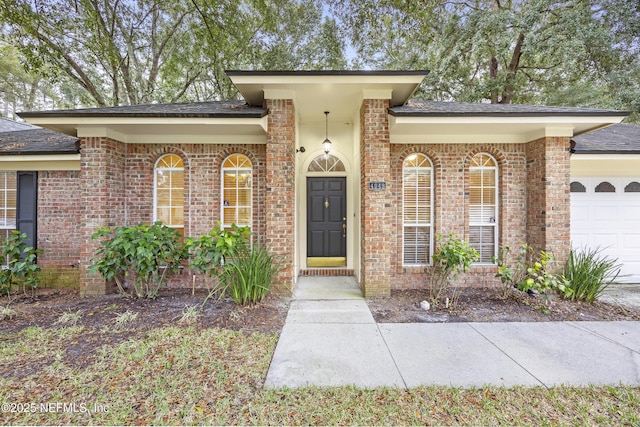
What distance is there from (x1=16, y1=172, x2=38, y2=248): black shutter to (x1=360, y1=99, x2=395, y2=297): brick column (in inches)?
284

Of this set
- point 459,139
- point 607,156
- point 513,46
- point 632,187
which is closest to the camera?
point 607,156

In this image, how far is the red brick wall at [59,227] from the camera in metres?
5.95

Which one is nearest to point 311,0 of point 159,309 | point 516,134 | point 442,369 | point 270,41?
point 270,41

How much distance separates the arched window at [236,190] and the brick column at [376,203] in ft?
8.45

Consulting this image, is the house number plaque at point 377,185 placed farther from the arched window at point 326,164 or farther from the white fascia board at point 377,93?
the arched window at point 326,164

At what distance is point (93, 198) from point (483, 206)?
7.84 metres

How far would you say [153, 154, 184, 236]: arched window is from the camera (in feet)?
19.0

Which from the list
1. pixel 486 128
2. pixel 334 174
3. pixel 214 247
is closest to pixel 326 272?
pixel 334 174

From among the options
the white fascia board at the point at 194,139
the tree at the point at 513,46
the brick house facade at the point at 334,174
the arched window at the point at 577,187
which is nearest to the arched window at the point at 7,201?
the brick house facade at the point at 334,174

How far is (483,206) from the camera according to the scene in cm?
581

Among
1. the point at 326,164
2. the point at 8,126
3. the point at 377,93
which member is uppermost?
the point at 8,126

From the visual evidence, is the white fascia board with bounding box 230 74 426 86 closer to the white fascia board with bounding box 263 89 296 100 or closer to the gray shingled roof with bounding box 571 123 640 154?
the white fascia board with bounding box 263 89 296 100

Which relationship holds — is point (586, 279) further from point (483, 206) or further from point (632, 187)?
point (632, 187)

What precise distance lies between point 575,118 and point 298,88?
5.00 metres
